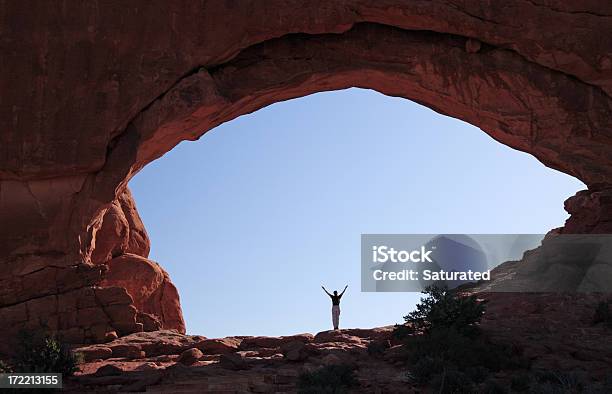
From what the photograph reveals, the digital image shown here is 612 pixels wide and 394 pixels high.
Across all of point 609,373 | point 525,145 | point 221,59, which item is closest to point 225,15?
point 221,59

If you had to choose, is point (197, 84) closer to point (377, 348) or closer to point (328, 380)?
point (377, 348)

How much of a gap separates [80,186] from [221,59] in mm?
4423

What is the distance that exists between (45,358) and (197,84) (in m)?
7.01

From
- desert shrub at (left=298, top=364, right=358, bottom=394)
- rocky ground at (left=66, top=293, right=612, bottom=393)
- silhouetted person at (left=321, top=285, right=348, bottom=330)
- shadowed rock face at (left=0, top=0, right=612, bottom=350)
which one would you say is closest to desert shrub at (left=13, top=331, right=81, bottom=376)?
rocky ground at (left=66, top=293, right=612, bottom=393)

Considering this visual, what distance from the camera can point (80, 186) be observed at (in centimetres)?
1499

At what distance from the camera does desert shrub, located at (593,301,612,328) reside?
1323 cm

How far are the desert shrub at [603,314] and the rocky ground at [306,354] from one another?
18cm

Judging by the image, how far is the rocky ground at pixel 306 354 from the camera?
10406mm

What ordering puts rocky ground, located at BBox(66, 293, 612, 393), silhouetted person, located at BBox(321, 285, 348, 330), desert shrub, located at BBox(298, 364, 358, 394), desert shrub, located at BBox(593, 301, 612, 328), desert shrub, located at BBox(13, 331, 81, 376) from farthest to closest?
silhouetted person, located at BBox(321, 285, 348, 330) < desert shrub, located at BBox(593, 301, 612, 328) < desert shrub, located at BBox(13, 331, 81, 376) < rocky ground, located at BBox(66, 293, 612, 393) < desert shrub, located at BBox(298, 364, 358, 394)

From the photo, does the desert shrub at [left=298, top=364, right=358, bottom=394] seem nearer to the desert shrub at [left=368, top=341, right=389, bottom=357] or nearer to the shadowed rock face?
the desert shrub at [left=368, top=341, right=389, bottom=357]

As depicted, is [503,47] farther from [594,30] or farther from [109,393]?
[109,393]

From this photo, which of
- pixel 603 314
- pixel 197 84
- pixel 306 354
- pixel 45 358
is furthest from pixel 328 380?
pixel 197 84

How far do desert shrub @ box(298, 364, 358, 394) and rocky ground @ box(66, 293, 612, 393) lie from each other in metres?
0.21

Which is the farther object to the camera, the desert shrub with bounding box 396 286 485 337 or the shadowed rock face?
the shadowed rock face
